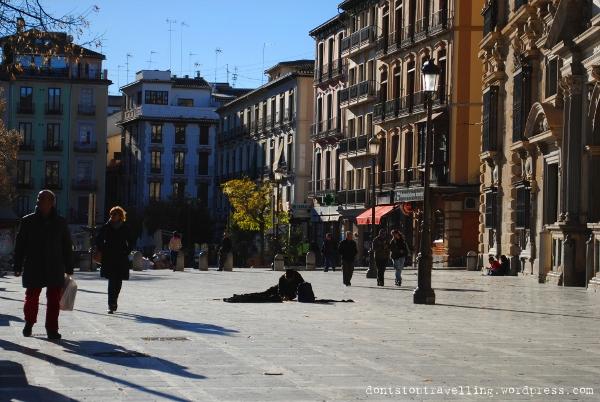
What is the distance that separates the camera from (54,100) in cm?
10781

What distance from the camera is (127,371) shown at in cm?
1150

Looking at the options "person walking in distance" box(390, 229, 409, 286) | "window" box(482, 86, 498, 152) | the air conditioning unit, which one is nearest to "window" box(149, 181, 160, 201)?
the air conditioning unit

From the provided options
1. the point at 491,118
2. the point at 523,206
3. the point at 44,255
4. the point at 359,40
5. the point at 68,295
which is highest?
the point at 359,40

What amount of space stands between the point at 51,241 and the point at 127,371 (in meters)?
3.71

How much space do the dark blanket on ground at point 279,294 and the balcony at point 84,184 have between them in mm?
85928

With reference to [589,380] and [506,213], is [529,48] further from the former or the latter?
[589,380]

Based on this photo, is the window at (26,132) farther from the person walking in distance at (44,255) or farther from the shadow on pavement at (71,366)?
the shadow on pavement at (71,366)

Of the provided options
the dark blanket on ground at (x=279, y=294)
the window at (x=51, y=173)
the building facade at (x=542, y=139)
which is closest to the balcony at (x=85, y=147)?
the window at (x=51, y=173)

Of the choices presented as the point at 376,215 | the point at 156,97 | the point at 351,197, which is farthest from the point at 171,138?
the point at 376,215

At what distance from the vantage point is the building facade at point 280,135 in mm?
86062

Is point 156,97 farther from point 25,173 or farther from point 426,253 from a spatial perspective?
point 426,253

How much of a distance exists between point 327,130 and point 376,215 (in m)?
13.6

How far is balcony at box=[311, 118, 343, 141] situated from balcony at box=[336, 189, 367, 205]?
11.7ft

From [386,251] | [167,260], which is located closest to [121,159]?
[167,260]
